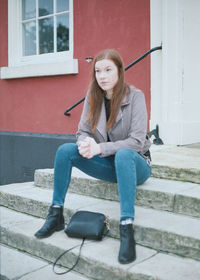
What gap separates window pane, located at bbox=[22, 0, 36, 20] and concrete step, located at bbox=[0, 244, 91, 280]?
4.09 metres

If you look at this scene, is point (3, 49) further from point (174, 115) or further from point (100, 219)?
point (100, 219)

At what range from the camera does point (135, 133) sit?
2484 millimetres

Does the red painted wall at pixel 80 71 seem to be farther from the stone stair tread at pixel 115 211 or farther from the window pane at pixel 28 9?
the stone stair tread at pixel 115 211

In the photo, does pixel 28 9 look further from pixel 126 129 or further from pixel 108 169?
pixel 108 169

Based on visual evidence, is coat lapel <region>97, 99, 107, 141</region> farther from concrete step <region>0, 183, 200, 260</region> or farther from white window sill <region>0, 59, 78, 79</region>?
white window sill <region>0, 59, 78, 79</region>

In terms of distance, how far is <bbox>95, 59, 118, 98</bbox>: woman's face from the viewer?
2.49 metres

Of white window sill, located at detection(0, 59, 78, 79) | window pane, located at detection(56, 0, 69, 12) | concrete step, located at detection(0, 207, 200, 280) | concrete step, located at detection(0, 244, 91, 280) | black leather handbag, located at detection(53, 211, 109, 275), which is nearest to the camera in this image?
concrete step, located at detection(0, 207, 200, 280)

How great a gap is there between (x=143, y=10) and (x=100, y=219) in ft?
9.19

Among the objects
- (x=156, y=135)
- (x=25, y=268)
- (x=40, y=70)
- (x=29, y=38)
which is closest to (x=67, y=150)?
(x=25, y=268)

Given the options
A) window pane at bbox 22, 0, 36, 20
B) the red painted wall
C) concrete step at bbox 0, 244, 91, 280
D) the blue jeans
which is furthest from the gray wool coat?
window pane at bbox 22, 0, 36, 20

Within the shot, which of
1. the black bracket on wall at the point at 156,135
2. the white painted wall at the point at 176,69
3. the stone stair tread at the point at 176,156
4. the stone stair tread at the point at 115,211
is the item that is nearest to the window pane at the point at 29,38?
the white painted wall at the point at 176,69

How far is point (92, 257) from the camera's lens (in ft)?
7.10

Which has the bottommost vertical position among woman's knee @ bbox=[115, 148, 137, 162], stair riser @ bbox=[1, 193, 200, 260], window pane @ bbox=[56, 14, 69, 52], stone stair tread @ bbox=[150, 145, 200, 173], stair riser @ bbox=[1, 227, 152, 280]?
stair riser @ bbox=[1, 227, 152, 280]

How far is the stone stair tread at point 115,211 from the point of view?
89.3 inches
